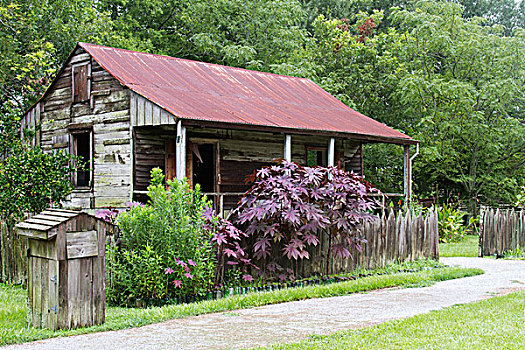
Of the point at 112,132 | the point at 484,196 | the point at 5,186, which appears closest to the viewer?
the point at 5,186

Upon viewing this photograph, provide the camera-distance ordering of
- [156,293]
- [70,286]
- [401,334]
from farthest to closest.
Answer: [156,293] → [70,286] → [401,334]

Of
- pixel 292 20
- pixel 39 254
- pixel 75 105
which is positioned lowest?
pixel 39 254

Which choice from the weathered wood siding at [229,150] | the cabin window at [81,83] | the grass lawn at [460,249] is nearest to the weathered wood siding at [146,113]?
the weathered wood siding at [229,150]

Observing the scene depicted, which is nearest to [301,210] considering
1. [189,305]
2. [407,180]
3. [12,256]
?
[189,305]

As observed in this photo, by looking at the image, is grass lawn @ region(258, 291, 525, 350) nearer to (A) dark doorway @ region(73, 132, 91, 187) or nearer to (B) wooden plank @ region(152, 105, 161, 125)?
(B) wooden plank @ region(152, 105, 161, 125)

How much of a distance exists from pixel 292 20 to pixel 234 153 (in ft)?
54.1

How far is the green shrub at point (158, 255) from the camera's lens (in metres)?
9.62

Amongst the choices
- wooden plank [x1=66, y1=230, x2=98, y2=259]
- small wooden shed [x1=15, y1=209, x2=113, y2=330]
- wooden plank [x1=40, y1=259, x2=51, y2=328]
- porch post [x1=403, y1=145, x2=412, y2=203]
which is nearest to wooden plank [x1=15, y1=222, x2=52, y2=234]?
small wooden shed [x1=15, y1=209, x2=113, y2=330]

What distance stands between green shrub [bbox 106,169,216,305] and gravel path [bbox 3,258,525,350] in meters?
1.21

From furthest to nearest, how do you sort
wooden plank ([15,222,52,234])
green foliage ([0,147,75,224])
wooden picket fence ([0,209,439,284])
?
1. green foliage ([0,147,75,224])
2. wooden picket fence ([0,209,439,284])
3. wooden plank ([15,222,52,234])

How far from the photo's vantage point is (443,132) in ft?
91.3

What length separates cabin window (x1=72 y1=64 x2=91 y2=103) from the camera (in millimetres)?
17375

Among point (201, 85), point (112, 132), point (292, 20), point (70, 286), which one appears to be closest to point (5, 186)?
point (112, 132)

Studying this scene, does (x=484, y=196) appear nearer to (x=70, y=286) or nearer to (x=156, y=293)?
(x=156, y=293)
